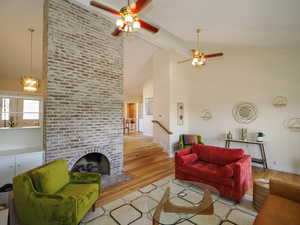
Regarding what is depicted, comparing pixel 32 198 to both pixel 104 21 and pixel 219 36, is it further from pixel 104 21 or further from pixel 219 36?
pixel 219 36

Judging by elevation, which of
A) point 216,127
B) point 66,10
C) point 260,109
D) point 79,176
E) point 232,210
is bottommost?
point 232,210

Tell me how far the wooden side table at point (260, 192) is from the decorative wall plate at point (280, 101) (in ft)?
9.38

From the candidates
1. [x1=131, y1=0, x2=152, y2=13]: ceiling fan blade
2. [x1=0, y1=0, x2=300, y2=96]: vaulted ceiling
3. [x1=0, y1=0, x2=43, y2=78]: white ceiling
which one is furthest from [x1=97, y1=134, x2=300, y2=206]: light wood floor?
[x1=0, y1=0, x2=43, y2=78]: white ceiling

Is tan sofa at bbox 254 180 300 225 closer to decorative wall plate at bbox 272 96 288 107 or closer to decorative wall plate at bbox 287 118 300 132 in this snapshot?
decorative wall plate at bbox 287 118 300 132

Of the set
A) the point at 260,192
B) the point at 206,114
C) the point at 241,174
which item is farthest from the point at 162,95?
the point at 260,192

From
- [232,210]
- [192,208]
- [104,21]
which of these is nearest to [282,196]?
[232,210]

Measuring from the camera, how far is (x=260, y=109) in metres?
4.64

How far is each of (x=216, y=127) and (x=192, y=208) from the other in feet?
13.4

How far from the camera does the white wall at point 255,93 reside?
4156 mm

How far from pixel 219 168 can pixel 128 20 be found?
324 cm

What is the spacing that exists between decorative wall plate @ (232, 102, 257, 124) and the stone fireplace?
3904 mm

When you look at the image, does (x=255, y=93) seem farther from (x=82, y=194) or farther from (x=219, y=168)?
(x=82, y=194)

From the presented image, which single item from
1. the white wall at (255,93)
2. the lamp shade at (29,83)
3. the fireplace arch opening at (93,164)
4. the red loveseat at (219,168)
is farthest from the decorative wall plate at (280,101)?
the lamp shade at (29,83)

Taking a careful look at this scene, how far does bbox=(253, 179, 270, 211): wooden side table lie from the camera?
7.75 feet
